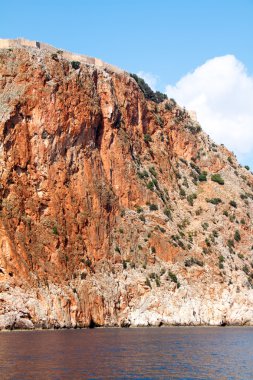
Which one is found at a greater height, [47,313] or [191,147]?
[191,147]

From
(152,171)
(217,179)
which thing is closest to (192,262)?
(152,171)

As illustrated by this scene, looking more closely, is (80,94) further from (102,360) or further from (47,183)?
(102,360)

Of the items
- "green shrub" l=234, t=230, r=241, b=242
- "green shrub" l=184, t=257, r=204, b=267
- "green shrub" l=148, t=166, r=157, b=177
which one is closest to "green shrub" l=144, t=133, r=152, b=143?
"green shrub" l=148, t=166, r=157, b=177

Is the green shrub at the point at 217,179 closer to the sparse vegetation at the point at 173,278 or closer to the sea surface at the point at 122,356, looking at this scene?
the sparse vegetation at the point at 173,278

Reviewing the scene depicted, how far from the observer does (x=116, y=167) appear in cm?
8144

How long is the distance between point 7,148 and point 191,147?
112ft

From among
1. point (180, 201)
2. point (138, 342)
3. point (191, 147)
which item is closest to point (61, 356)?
point (138, 342)

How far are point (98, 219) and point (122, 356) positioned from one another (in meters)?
35.0

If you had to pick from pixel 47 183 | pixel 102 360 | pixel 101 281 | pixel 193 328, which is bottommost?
pixel 102 360

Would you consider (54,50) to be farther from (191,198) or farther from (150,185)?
(191,198)

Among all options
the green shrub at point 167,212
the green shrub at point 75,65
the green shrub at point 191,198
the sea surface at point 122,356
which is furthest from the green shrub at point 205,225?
the sea surface at point 122,356

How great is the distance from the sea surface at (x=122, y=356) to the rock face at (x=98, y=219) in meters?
7.92

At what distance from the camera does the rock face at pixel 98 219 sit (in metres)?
66.1

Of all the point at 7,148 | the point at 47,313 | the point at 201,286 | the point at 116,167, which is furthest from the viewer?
the point at 116,167
